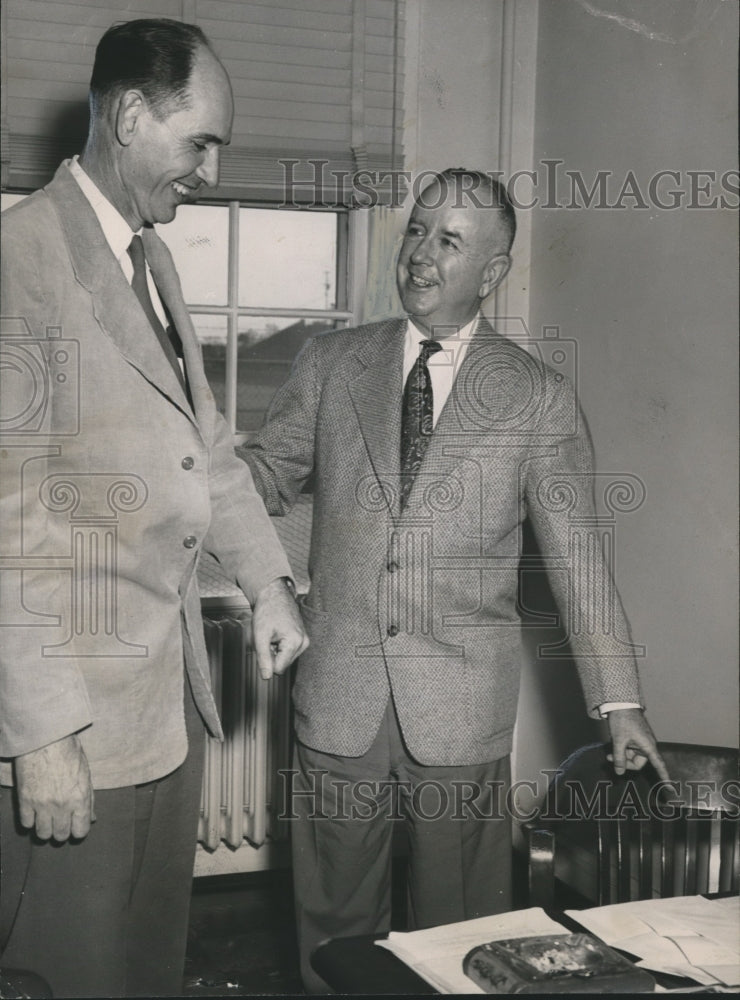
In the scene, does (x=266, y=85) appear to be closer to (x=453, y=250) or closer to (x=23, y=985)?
(x=453, y=250)

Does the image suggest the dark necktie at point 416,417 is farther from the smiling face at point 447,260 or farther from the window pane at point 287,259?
the window pane at point 287,259

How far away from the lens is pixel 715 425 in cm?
240

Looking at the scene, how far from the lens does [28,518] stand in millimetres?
1691

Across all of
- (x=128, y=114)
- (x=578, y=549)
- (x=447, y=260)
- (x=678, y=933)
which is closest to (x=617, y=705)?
(x=578, y=549)

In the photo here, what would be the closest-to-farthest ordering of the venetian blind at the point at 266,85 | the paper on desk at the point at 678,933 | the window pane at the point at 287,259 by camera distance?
the paper on desk at the point at 678,933 < the venetian blind at the point at 266,85 < the window pane at the point at 287,259

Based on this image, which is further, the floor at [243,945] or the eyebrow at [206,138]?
the floor at [243,945]

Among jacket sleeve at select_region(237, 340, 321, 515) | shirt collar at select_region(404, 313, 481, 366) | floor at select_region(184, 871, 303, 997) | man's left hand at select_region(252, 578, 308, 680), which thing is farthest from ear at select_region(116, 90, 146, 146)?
floor at select_region(184, 871, 303, 997)

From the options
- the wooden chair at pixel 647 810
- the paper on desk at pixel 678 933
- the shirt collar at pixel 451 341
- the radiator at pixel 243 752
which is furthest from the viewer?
the radiator at pixel 243 752

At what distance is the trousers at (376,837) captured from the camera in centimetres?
231

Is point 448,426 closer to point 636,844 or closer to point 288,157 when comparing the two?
point 288,157

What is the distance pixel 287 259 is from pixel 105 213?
19.5 inches

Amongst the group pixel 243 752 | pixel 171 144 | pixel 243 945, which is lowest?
pixel 243 945

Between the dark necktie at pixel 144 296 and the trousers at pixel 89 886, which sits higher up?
the dark necktie at pixel 144 296

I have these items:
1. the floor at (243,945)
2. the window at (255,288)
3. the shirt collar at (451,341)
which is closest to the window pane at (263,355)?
the window at (255,288)
